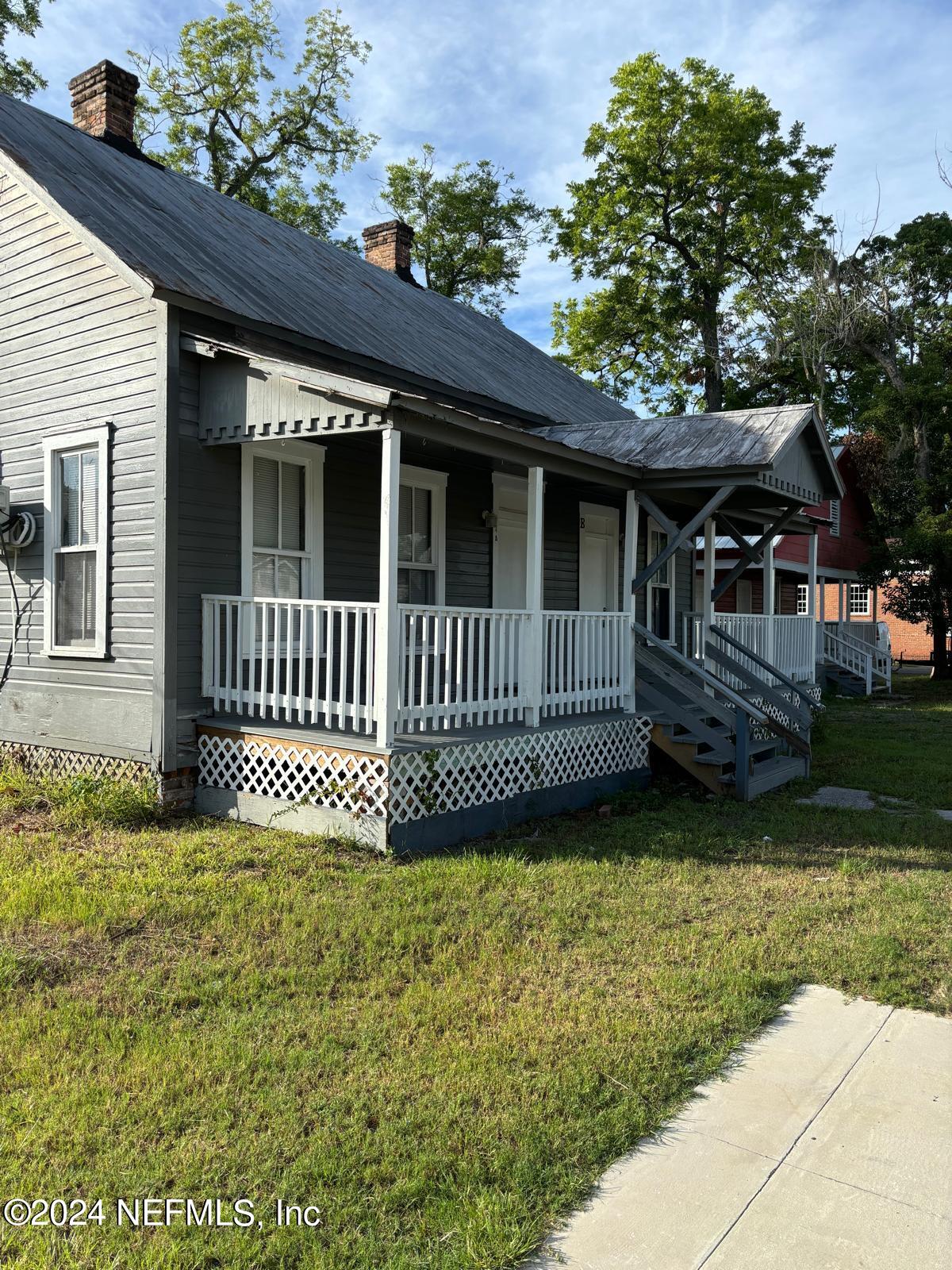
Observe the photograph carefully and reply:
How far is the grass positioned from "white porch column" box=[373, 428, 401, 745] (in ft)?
3.30

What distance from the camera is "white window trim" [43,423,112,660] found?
812 centimetres

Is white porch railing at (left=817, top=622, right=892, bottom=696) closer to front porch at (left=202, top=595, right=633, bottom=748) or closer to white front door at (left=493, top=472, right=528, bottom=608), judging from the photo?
white front door at (left=493, top=472, right=528, bottom=608)

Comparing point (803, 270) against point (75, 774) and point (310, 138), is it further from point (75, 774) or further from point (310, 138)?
point (75, 774)

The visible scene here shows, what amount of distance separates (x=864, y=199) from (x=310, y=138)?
15973 mm

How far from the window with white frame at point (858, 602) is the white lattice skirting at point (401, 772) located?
29.7 m

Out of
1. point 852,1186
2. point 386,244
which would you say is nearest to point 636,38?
point 386,244

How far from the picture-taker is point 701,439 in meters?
9.79

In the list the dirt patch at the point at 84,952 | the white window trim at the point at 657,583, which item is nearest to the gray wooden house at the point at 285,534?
the dirt patch at the point at 84,952

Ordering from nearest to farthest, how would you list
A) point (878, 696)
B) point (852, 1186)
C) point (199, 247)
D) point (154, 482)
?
point (852, 1186)
point (154, 482)
point (199, 247)
point (878, 696)

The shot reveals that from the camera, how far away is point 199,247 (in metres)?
9.40

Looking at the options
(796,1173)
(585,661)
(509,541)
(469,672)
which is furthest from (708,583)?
(796,1173)

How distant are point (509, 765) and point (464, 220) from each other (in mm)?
25432

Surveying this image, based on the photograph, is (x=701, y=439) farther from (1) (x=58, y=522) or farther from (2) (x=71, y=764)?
(2) (x=71, y=764)

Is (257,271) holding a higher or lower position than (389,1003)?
higher
